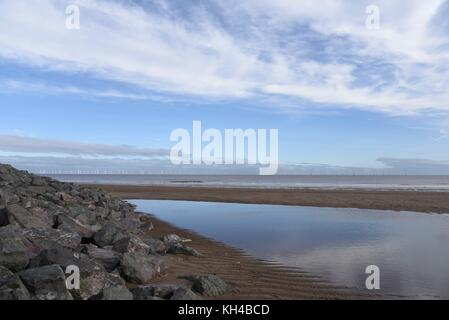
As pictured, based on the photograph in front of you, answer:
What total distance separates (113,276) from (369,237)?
432 inches

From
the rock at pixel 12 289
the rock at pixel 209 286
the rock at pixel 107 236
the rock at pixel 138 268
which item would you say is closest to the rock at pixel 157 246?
the rock at pixel 107 236

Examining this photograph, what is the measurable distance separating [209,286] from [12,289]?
3668mm

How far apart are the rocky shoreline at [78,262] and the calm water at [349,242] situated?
3.14 meters

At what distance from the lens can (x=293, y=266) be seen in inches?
444

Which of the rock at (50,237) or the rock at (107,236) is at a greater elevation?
the rock at (50,237)

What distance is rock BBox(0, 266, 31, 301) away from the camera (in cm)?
627

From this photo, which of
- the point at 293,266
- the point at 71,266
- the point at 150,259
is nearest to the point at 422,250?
the point at 293,266

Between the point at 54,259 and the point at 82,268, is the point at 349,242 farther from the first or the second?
the point at 54,259

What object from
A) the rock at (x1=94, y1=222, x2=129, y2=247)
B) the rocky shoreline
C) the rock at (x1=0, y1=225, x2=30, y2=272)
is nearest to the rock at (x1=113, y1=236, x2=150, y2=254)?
the rocky shoreline

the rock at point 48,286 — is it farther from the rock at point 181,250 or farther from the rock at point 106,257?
the rock at point 181,250

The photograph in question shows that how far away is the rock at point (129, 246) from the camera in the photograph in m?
10.5

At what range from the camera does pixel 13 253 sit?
796 centimetres

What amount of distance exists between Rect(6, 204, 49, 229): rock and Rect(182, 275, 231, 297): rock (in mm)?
4658
